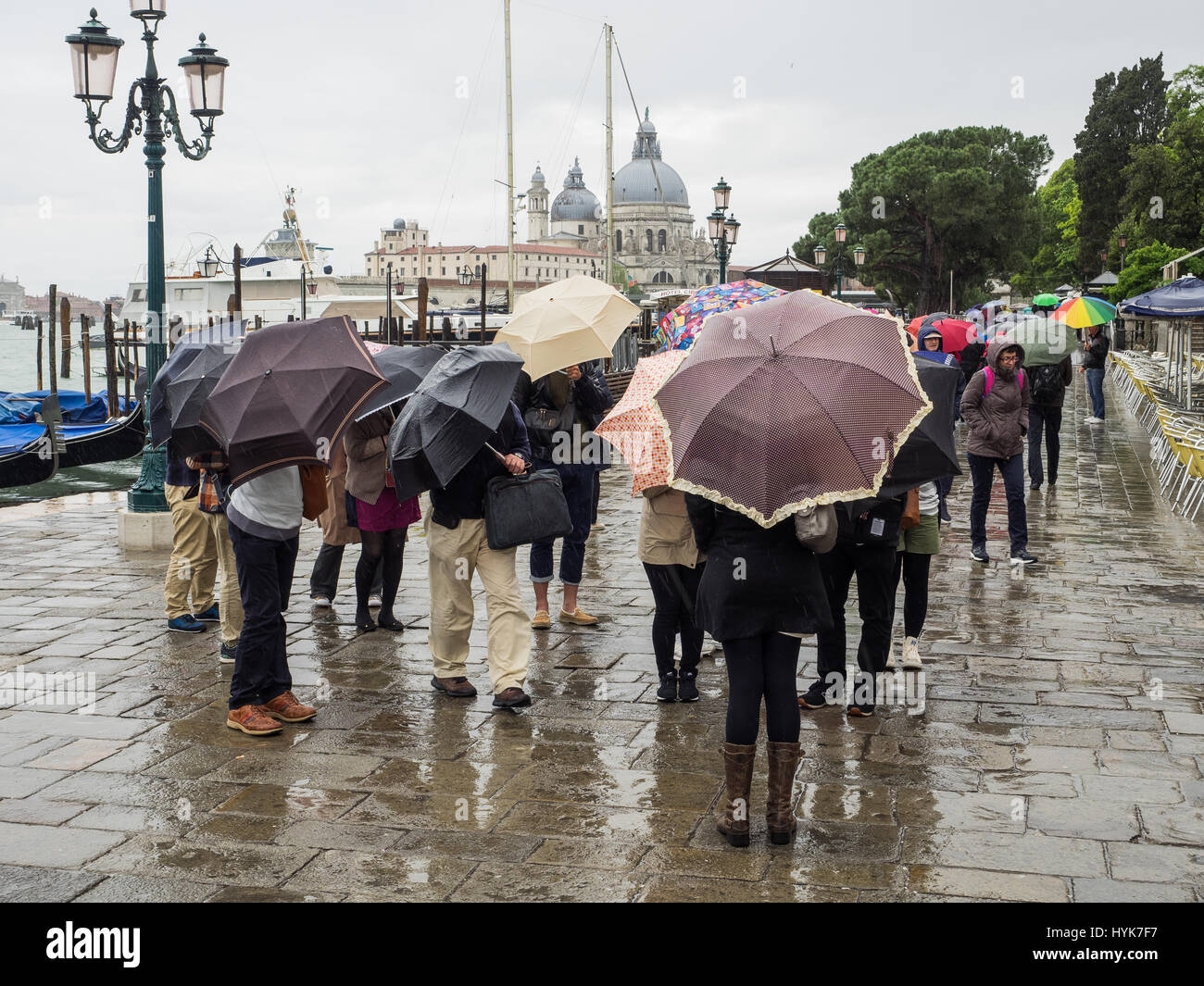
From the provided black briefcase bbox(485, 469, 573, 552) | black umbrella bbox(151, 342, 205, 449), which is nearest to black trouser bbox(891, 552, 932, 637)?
black briefcase bbox(485, 469, 573, 552)

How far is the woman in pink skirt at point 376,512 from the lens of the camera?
6223mm

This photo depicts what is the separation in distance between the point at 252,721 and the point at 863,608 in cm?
247

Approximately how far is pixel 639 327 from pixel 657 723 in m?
30.3

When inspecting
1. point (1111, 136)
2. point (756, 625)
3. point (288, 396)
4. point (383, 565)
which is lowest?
point (383, 565)

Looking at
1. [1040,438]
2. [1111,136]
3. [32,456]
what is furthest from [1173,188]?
[32,456]

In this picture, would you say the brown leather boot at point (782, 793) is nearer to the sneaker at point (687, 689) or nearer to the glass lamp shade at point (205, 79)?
the sneaker at point (687, 689)

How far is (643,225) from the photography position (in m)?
134

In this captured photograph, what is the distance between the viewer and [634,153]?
134625 millimetres

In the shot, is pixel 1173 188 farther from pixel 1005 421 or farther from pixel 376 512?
pixel 376 512

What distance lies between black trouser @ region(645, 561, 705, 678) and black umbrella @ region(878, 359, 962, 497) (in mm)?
1016

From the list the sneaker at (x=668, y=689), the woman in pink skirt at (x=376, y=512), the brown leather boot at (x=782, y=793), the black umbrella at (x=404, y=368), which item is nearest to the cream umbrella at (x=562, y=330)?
the black umbrella at (x=404, y=368)

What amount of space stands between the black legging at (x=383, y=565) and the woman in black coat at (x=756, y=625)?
112 inches
